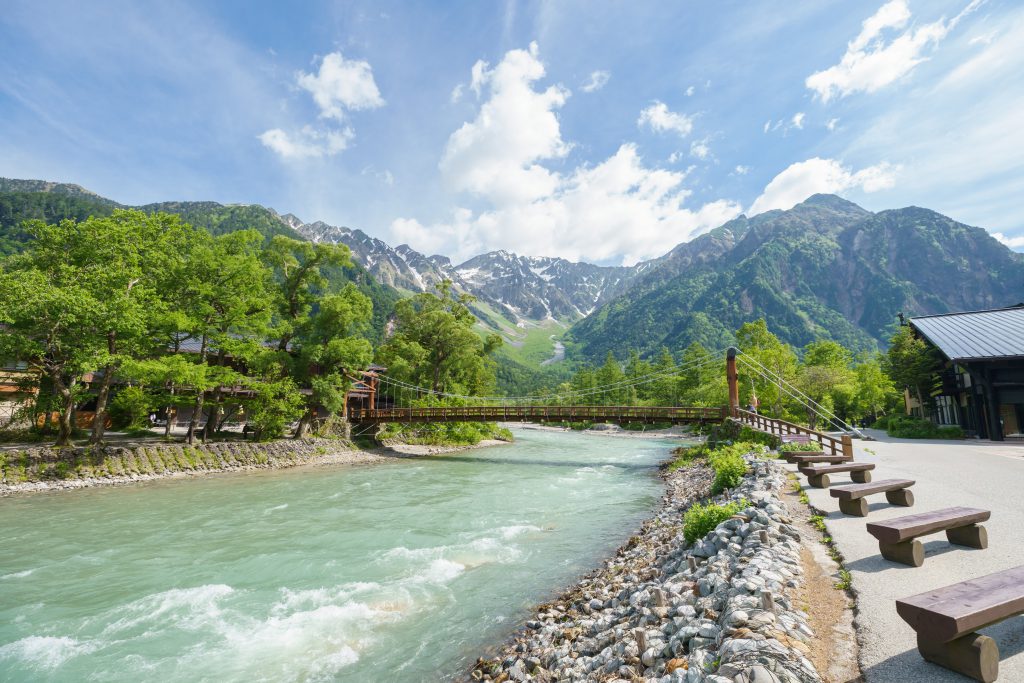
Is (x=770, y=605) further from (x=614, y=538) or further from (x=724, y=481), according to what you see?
(x=724, y=481)

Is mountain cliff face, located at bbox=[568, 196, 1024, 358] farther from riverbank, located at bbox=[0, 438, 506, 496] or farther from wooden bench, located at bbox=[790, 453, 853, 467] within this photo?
wooden bench, located at bbox=[790, 453, 853, 467]

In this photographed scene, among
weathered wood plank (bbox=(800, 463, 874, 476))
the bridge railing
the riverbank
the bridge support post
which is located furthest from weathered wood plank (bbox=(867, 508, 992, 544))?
the riverbank

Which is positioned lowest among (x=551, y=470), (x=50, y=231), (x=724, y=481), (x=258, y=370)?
(x=551, y=470)

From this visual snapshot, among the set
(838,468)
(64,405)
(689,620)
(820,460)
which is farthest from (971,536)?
(64,405)

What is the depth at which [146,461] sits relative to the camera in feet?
64.0

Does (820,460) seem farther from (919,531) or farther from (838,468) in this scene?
(919,531)


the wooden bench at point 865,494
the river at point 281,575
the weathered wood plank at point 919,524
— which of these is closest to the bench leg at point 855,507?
the wooden bench at point 865,494

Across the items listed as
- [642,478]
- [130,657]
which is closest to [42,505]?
[130,657]

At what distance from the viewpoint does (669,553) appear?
7.57m

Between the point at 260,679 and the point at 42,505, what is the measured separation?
14.3 metres

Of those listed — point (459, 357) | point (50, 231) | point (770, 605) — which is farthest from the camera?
point (459, 357)

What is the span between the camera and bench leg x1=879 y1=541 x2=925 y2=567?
5.04 metres

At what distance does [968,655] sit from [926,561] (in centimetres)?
271

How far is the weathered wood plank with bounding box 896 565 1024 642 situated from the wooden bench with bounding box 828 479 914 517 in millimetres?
3757
